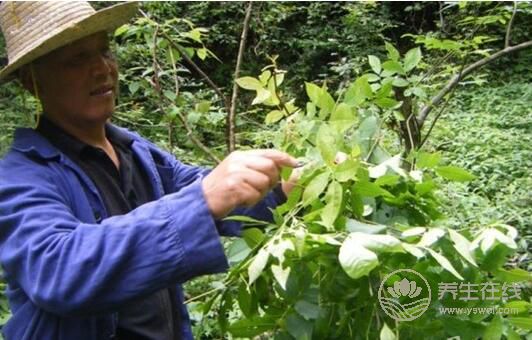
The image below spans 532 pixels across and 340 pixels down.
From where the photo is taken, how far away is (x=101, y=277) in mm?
725

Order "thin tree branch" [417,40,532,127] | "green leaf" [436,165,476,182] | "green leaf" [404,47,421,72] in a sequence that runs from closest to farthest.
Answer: "green leaf" [436,165,476,182], "green leaf" [404,47,421,72], "thin tree branch" [417,40,532,127]

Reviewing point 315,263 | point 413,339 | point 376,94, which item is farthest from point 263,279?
point 376,94

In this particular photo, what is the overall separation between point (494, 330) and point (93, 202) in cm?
62

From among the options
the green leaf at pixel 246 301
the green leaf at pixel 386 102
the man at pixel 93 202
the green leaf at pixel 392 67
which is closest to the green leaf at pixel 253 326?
the green leaf at pixel 246 301

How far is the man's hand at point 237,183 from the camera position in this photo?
0.73m

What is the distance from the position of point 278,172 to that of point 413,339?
0.28 metres

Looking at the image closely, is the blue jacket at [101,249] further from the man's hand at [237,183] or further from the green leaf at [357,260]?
the green leaf at [357,260]

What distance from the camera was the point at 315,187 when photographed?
760 millimetres

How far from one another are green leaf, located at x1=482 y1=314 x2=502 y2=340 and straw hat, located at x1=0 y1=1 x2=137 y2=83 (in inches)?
31.2

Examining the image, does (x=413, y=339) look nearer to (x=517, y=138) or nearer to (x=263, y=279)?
(x=263, y=279)

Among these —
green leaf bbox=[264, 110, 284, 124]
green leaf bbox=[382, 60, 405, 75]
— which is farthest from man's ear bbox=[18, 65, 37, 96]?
green leaf bbox=[382, 60, 405, 75]

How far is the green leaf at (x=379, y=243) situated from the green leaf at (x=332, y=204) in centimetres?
5

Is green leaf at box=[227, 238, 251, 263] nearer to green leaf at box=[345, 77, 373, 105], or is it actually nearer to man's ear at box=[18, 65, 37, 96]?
green leaf at box=[345, 77, 373, 105]

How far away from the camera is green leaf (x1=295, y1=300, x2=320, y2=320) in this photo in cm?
77
